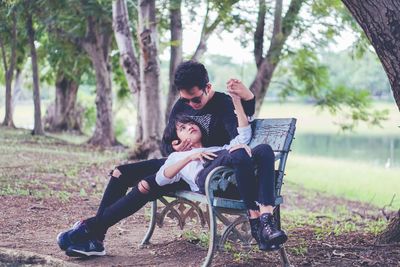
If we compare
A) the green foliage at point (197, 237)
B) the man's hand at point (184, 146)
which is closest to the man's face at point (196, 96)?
the man's hand at point (184, 146)

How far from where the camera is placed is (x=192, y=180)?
4918 millimetres

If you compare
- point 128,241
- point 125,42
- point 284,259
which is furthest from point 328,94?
point 284,259

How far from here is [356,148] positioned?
34.3m

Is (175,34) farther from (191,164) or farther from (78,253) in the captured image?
(78,253)

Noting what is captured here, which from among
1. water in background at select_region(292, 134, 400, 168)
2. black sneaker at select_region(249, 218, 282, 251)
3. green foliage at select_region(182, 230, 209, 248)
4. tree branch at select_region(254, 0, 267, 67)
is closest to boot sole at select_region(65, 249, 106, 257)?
green foliage at select_region(182, 230, 209, 248)

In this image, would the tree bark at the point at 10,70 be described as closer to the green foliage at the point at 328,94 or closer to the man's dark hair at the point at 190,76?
the green foliage at the point at 328,94

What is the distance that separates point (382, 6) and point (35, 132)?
18329 mm

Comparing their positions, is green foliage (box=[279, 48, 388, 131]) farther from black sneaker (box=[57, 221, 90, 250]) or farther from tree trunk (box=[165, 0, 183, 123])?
black sneaker (box=[57, 221, 90, 250])

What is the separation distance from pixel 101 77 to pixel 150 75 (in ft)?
22.3

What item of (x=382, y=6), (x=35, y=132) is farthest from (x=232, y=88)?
(x=35, y=132)

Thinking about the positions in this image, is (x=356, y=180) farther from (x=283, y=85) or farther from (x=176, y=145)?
(x=176, y=145)

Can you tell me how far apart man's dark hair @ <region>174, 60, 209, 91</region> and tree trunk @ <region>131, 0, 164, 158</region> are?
828 centimetres

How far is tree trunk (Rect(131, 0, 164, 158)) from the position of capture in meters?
13.2

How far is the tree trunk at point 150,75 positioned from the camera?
1316cm
